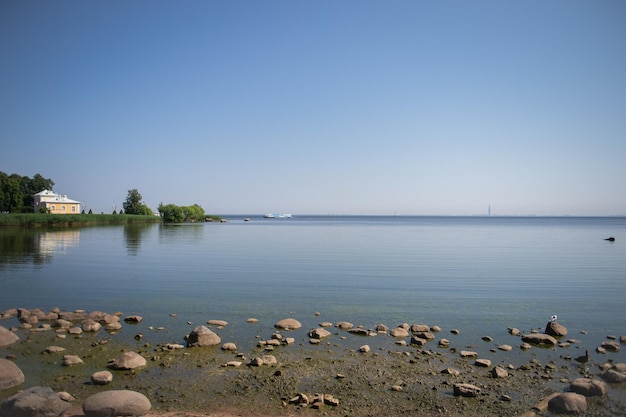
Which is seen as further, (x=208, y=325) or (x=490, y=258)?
(x=490, y=258)

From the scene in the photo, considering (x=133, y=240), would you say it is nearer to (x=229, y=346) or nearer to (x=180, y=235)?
(x=180, y=235)

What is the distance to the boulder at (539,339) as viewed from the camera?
51.3ft

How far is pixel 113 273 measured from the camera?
32.4 meters

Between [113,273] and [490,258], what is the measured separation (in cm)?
3537

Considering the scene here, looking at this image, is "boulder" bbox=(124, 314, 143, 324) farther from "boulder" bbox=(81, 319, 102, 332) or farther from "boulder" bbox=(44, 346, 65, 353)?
"boulder" bbox=(44, 346, 65, 353)

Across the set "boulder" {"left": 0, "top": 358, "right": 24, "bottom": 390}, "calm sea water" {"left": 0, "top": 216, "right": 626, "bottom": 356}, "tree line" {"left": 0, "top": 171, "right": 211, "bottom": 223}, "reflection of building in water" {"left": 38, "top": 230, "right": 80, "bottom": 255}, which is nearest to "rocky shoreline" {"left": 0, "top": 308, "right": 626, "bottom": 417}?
"boulder" {"left": 0, "top": 358, "right": 24, "bottom": 390}

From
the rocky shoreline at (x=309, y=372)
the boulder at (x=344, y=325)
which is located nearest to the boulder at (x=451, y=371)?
the rocky shoreline at (x=309, y=372)

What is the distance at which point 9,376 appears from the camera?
11188 mm

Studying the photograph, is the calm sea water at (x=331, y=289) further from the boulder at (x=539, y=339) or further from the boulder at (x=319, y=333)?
the boulder at (x=319, y=333)

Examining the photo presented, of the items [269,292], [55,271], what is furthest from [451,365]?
[55,271]

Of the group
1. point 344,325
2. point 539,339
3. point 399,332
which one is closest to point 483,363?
point 399,332

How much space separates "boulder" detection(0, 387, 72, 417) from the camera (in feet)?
29.9

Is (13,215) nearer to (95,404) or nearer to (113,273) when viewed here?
(113,273)

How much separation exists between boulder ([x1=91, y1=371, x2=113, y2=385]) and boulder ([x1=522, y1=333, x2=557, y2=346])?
13747mm
